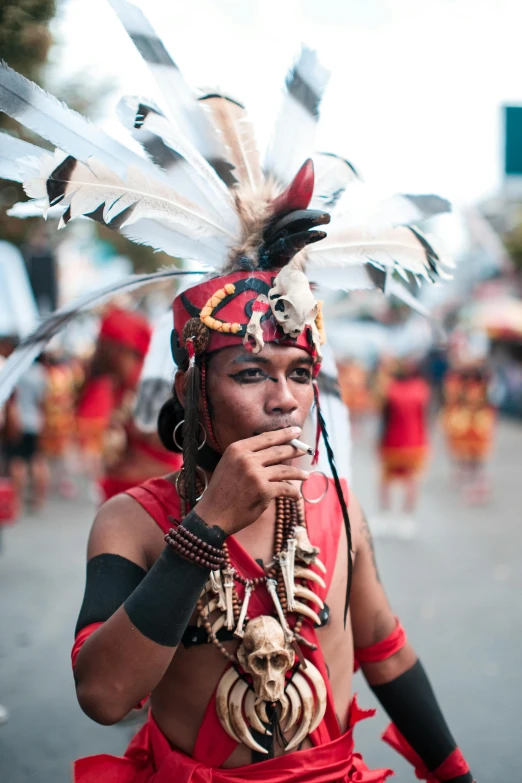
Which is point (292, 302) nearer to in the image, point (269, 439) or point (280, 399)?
point (280, 399)

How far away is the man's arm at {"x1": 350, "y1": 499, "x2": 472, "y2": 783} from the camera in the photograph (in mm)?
1981

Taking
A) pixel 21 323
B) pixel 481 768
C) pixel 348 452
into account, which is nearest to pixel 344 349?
pixel 21 323

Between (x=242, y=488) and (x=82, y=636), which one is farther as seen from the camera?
(x=82, y=636)

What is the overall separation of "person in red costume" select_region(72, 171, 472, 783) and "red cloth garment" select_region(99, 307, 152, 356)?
2948mm

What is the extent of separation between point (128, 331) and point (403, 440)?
13.8 feet

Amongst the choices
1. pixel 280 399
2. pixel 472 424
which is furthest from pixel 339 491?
pixel 472 424

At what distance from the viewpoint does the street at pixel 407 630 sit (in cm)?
376

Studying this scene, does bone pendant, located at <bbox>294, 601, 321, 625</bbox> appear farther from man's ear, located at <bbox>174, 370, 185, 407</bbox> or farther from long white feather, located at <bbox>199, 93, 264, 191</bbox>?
long white feather, located at <bbox>199, 93, 264, 191</bbox>

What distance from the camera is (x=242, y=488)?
1502mm

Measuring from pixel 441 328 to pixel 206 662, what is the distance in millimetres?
1259

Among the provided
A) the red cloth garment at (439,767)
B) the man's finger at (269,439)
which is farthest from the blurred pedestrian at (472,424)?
the man's finger at (269,439)

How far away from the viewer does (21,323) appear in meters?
6.81

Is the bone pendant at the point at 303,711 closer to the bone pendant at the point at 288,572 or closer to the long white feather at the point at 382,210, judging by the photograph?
the bone pendant at the point at 288,572

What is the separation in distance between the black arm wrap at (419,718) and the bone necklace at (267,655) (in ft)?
1.12
